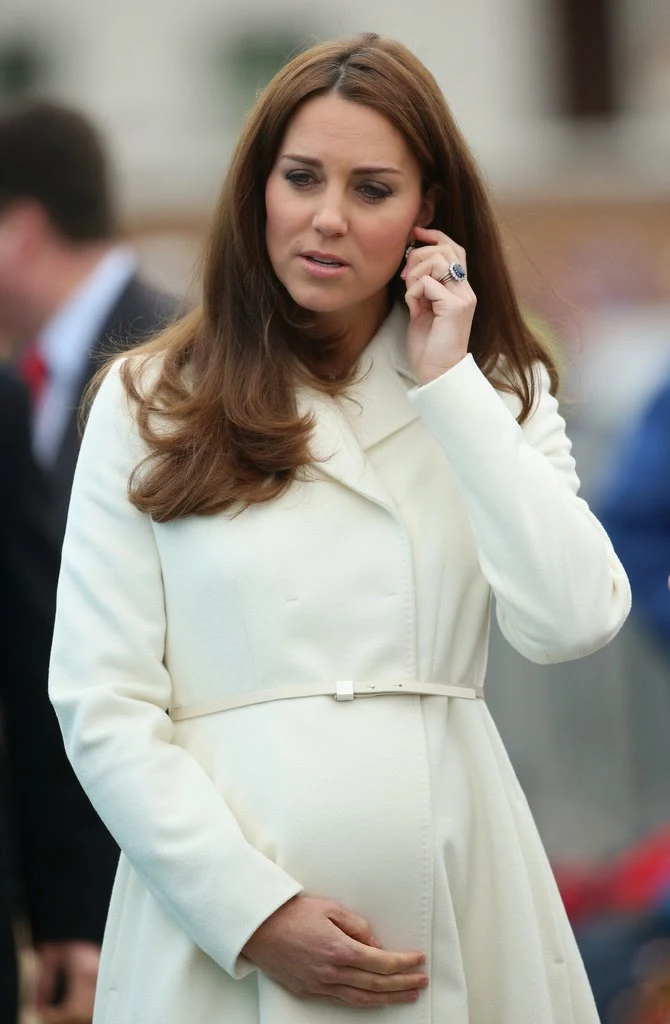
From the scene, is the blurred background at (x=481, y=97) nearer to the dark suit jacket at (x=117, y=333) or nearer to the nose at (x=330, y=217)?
the dark suit jacket at (x=117, y=333)

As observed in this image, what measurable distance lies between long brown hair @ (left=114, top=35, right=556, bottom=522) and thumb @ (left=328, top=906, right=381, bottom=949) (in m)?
0.56

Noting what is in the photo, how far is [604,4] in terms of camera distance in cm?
1966

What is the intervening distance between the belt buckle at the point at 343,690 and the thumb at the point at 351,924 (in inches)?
10.9

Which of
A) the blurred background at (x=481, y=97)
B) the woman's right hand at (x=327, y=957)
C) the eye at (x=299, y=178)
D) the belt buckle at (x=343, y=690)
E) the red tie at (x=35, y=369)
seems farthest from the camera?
the blurred background at (x=481, y=97)

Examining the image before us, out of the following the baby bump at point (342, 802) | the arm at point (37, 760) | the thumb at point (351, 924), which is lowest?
the arm at point (37, 760)

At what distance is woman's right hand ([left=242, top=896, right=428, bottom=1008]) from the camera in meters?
2.61

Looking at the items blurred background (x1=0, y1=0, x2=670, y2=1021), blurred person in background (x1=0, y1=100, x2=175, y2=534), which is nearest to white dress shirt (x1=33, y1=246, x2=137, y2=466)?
blurred person in background (x1=0, y1=100, x2=175, y2=534)

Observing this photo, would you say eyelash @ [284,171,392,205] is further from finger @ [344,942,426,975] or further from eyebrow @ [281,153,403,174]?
finger @ [344,942,426,975]

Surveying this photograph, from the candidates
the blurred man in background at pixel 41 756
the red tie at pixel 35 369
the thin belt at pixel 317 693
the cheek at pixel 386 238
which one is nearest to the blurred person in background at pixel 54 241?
the red tie at pixel 35 369

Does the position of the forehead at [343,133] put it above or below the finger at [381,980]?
above

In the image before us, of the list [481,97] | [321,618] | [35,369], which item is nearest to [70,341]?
[35,369]

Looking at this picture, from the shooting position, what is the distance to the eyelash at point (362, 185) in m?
2.82

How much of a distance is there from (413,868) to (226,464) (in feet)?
1.97

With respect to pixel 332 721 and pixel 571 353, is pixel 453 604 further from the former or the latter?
pixel 571 353
